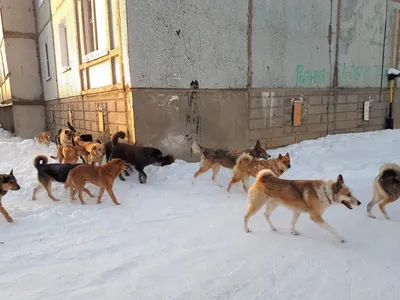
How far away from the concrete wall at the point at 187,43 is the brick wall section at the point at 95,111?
109 centimetres

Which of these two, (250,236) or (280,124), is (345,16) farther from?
(250,236)

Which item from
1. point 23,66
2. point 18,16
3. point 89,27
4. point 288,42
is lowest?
point 288,42

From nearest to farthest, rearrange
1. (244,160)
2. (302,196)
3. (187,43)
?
(302,196) → (244,160) → (187,43)

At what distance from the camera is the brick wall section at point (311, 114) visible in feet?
30.3

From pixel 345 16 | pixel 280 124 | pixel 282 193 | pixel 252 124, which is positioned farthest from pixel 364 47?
pixel 282 193

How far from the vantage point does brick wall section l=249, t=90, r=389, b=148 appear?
9.23 metres

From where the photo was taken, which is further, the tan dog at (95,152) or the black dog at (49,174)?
the tan dog at (95,152)

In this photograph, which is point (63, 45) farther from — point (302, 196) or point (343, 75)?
point (302, 196)

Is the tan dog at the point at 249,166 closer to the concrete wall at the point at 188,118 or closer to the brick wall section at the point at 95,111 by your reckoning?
the concrete wall at the point at 188,118

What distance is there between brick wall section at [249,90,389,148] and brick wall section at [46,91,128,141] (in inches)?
153

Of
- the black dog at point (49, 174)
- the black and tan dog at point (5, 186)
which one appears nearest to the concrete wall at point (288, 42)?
the black dog at point (49, 174)

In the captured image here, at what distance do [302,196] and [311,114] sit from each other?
749 centimetres

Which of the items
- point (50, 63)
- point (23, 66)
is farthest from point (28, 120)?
point (50, 63)

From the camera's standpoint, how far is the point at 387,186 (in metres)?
4.38
